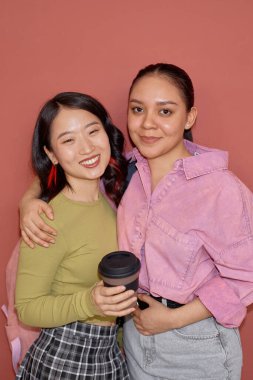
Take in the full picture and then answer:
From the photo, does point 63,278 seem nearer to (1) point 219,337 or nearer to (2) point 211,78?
(1) point 219,337

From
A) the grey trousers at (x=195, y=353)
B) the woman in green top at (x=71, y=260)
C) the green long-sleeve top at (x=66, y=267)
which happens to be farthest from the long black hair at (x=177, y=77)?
the grey trousers at (x=195, y=353)

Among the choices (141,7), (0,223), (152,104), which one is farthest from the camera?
(0,223)

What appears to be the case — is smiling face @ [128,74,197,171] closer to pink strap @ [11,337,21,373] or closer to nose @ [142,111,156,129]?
nose @ [142,111,156,129]

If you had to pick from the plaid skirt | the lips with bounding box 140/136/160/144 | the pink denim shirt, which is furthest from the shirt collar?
the plaid skirt

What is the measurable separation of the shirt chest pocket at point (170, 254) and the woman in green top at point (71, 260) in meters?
0.17

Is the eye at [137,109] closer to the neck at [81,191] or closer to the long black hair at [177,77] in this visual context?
the long black hair at [177,77]

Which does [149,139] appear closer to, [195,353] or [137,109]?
[137,109]

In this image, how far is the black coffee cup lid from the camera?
1034 mm

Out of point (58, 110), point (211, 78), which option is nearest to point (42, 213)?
point (58, 110)

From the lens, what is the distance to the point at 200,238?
4.09 feet

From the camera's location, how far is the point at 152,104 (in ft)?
4.18

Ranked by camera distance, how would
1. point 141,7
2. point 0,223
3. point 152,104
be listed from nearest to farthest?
point 152,104
point 141,7
point 0,223

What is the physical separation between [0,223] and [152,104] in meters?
0.83

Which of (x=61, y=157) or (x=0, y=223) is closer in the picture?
(x=61, y=157)
